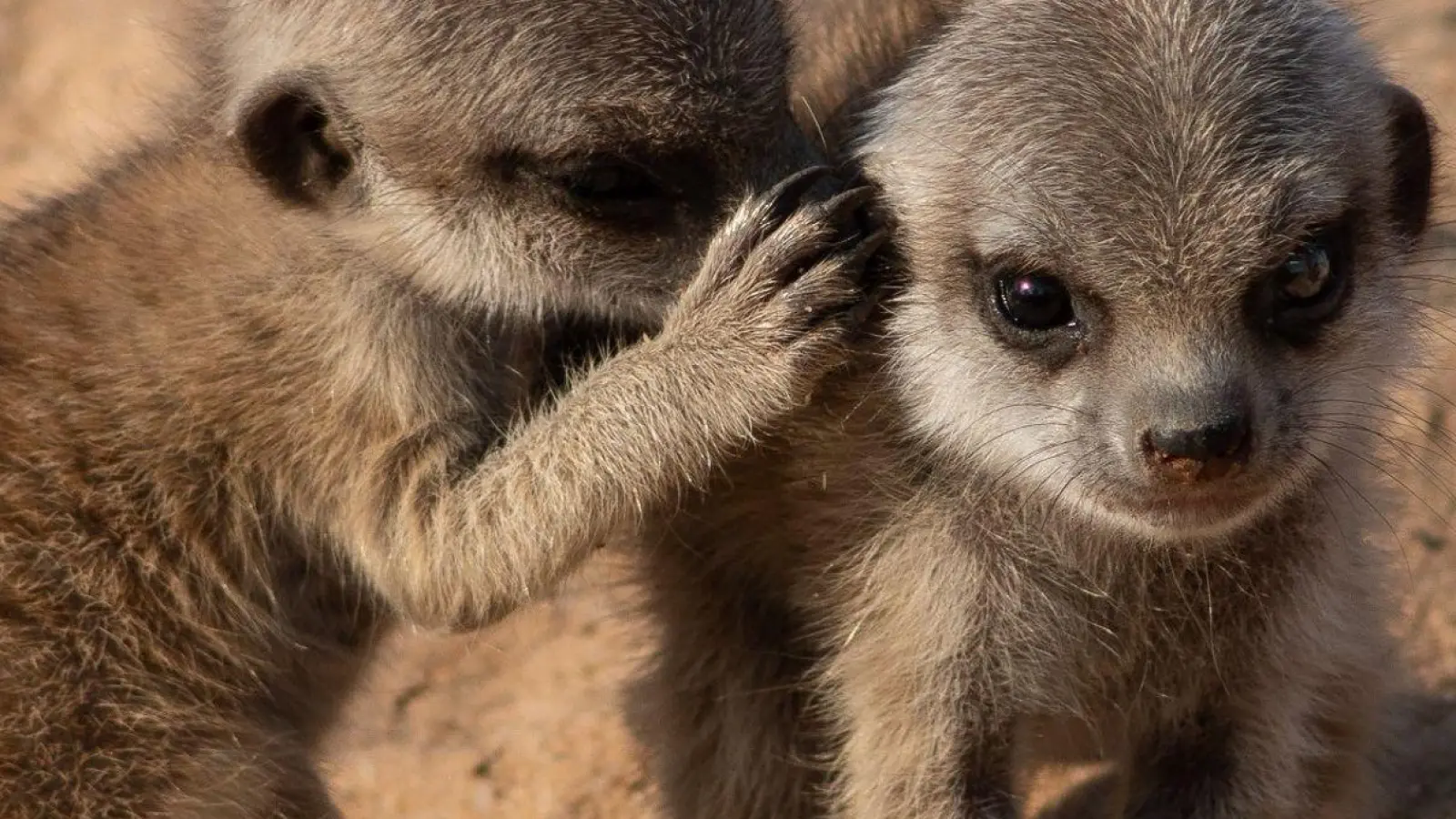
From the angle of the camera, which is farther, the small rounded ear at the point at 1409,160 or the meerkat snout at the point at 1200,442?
the small rounded ear at the point at 1409,160

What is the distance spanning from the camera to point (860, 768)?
437 cm

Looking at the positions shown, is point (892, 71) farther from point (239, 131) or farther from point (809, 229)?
point (239, 131)

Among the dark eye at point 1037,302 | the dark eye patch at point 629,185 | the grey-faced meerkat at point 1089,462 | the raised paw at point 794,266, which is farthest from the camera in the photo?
the dark eye patch at point 629,185

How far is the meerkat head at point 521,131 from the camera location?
4012 millimetres

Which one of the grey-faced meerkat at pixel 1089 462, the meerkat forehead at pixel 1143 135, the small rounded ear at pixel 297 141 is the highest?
the small rounded ear at pixel 297 141

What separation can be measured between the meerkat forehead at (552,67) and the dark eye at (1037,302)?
642 millimetres

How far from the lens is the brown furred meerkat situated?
13.3 ft

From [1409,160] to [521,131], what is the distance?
1.86 metres

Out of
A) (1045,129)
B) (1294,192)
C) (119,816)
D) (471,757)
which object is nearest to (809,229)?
(1045,129)

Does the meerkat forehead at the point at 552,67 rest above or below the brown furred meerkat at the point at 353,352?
above

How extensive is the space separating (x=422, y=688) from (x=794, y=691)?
88.3 inches

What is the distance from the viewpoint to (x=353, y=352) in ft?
14.6

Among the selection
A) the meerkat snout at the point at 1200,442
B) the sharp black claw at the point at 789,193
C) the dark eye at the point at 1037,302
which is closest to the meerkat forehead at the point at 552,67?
the sharp black claw at the point at 789,193

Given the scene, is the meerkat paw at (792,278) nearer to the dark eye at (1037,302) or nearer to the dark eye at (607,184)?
the dark eye at (607,184)
